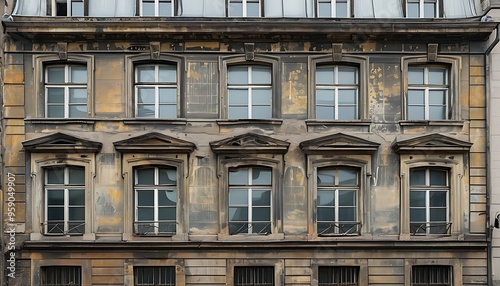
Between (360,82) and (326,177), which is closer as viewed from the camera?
(326,177)

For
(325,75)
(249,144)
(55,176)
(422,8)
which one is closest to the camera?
(249,144)

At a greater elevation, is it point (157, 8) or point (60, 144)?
point (157, 8)

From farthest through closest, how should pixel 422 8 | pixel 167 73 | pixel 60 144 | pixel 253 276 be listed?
pixel 422 8
pixel 167 73
pixel 253 276
pixel 60 144

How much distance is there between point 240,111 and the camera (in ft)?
58.2

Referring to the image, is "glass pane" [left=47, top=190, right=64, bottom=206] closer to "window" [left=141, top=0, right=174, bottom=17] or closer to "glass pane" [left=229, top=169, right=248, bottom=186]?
"glass pane" [left=229, top=169, right=248, bottom=186]

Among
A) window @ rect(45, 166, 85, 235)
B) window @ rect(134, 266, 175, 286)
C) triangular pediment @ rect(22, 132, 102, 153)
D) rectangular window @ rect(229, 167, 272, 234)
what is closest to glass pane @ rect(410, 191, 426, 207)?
rectangular window @ rect(229, 167, 272, 234)

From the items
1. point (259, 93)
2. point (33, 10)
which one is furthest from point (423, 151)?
point (33, 10)

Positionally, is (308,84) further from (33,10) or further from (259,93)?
(33,10)

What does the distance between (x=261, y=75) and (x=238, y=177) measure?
310 centimetres

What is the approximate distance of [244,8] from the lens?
59.3 feet

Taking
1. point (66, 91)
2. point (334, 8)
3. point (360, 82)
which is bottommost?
point (66, 91)

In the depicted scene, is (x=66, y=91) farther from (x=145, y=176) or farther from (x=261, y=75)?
(x=261, y=75)

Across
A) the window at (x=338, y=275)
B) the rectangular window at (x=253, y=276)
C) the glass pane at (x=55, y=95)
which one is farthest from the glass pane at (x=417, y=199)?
the glass pane at (x=55, y=95)

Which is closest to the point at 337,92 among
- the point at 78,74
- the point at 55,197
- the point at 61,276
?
the point at 78,74
